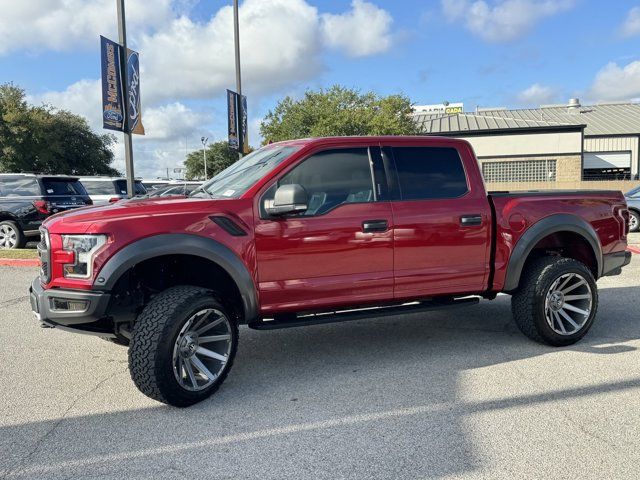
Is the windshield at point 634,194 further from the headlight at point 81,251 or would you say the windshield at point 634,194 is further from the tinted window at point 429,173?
the headlight at point 81,251

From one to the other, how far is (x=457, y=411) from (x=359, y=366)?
111 cm

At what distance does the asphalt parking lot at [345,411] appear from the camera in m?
3.04

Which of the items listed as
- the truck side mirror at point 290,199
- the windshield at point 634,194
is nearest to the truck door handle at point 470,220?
the truck side mirror at point 290,199

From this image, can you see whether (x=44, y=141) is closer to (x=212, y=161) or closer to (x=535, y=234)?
(x=535, y=234)

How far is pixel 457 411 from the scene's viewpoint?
3697mm

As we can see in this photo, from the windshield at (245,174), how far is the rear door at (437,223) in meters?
0.93

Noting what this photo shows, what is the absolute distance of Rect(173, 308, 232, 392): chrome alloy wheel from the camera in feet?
12.6

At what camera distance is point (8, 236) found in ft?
39.4

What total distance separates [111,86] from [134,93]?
0.77 meters

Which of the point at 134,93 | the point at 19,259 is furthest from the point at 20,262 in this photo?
the point at 134,93

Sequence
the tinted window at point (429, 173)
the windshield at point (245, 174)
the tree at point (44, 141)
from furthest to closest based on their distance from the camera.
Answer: the tree at point (44, 141) → the tinted window at point (429, 173) → the windshield at point (245, 174)

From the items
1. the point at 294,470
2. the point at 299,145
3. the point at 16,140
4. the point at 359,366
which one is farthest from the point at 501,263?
the point at 16,140

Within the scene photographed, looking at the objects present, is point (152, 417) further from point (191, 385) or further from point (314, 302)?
point (314, 302)

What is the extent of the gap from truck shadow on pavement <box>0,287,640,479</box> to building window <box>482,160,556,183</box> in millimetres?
29951
